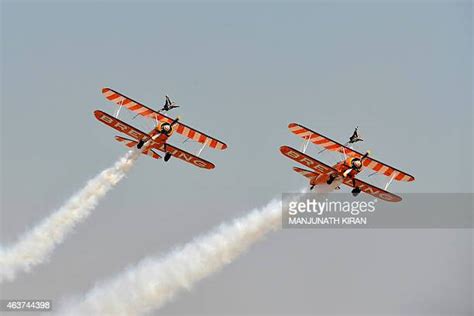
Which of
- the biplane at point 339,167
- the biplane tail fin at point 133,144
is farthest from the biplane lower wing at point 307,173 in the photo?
the biplane tail fin at point 133,144

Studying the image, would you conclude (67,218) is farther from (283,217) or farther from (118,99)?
(283,217)

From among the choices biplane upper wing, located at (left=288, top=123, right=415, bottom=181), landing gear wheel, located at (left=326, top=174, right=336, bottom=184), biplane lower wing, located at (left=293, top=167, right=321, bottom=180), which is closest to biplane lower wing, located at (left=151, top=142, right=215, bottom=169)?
biplane lower wing, located at (left=293, top=167, right=321, bottom=180)

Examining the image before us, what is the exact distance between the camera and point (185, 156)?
45719 mm

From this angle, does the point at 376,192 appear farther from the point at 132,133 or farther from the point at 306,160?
the point at 132,133

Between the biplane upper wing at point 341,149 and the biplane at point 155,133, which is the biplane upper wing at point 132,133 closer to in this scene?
the biplane at point 155,133

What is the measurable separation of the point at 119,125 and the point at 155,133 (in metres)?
1.71

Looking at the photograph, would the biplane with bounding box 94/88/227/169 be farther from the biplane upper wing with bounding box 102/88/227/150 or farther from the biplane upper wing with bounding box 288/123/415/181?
the biplane upper wing with bounding box 288/123/415/181

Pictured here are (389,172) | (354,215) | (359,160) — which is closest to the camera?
(359,160)

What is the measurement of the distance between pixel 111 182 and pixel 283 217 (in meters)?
8.66

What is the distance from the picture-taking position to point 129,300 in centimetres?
4622

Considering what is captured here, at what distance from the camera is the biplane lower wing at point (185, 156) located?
44938mm

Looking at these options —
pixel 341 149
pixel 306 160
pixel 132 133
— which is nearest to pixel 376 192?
pixel 341 149

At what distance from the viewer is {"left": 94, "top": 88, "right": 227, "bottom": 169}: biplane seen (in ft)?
144

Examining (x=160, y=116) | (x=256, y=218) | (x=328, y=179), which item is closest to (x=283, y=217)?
(x=256, y=218)
